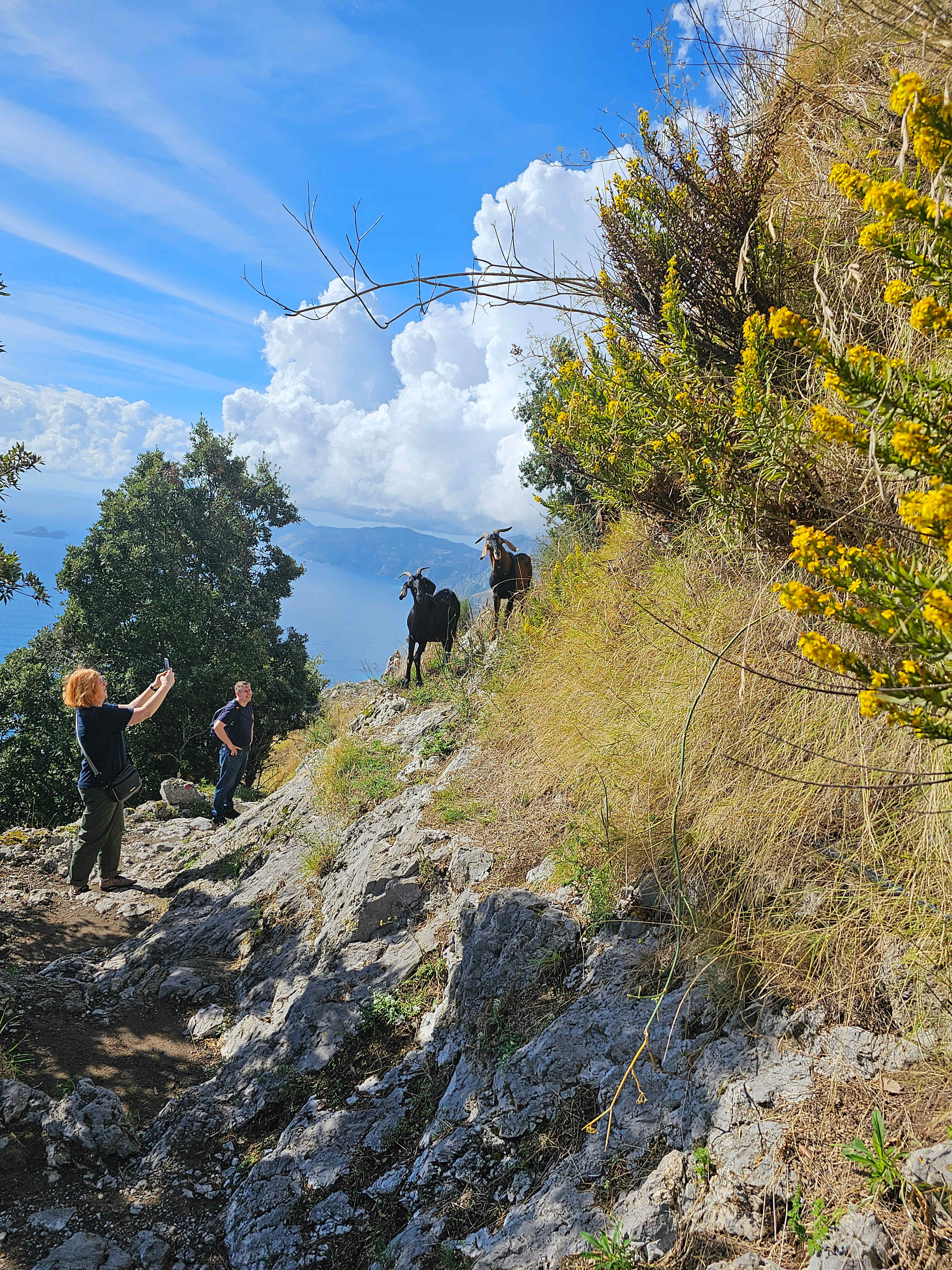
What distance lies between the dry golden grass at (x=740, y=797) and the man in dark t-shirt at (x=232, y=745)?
4.54 meters

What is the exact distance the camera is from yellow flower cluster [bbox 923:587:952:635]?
1381mm

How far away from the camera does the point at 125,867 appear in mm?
7867

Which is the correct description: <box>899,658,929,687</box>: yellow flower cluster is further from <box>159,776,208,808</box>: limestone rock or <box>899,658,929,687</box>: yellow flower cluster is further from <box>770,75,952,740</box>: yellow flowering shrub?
<box>159,776,208,808</box>: limestone rock

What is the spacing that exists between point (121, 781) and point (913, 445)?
6516 mm

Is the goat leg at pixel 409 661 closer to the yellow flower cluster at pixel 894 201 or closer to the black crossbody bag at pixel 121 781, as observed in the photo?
the black crossbody bag at pixel 121 781

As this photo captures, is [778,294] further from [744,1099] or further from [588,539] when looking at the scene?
[744,1099]

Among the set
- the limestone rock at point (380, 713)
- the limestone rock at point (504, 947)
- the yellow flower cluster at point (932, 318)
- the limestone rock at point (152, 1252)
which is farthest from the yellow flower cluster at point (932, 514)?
the limestone rock at point (380, 713)

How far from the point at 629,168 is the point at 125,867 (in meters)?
8.55

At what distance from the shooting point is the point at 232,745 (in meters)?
8.62

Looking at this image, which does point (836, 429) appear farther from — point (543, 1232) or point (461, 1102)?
point (461, 1102)

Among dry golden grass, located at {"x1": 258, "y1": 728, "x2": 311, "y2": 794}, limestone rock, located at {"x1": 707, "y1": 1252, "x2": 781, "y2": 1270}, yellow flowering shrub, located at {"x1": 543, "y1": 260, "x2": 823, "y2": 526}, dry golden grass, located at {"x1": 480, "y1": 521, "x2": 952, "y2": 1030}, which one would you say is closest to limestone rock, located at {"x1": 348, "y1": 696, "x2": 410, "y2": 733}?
dry golden grass, located at {"x1": 258, "y1": 728, "x2": 311, "y2": 794}

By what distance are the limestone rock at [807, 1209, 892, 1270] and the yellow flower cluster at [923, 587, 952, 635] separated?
61.1 inches

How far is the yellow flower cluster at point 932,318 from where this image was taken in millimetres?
1668

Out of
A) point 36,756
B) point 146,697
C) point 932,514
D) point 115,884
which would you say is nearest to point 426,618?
point 146,697
